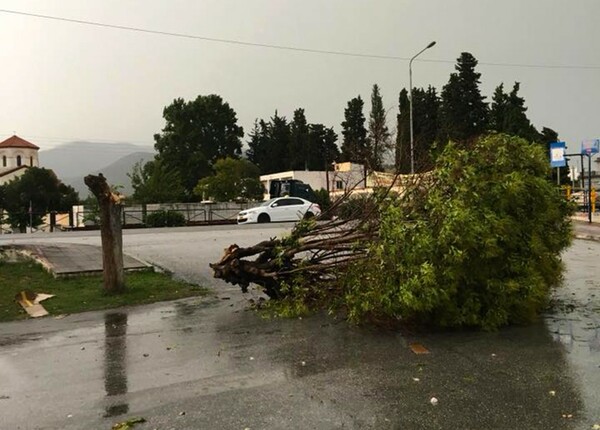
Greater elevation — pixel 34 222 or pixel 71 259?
pixel 34 222

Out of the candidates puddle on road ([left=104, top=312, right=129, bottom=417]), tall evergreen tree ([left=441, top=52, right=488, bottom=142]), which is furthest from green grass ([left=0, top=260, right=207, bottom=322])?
tall evergreen tree ([left=441, top=52, right=488, bottom=142])

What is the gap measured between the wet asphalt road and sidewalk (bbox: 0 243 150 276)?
150 inches

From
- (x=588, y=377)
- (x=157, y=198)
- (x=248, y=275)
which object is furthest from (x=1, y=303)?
(x=157, y=198)

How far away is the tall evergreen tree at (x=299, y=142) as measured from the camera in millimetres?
89625

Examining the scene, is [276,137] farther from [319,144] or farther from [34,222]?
[34,222]

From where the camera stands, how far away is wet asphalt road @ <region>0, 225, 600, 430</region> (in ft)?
13.7

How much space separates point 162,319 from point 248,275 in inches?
52.5

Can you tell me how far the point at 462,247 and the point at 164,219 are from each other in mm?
31336

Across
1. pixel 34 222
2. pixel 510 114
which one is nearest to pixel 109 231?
pixel 34 222

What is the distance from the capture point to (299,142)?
90.7 m

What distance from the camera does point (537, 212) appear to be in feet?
21.7

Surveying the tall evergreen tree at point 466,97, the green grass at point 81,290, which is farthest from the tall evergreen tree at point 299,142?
the green grass at point 81,290

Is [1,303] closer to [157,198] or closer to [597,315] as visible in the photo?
[597,315]

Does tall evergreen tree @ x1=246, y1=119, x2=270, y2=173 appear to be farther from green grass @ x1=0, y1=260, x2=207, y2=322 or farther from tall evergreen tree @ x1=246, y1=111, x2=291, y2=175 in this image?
green grass @ x1=0, y1=260, x2=207, y2=322
